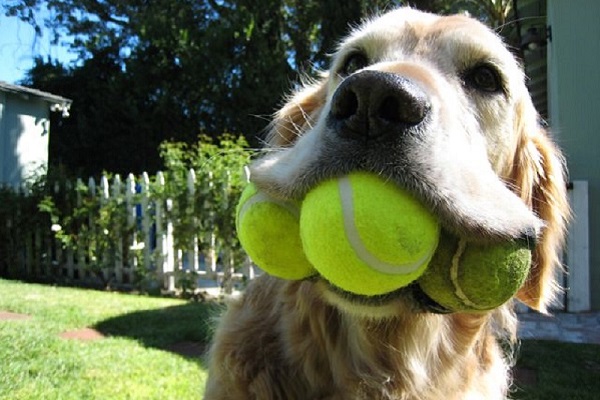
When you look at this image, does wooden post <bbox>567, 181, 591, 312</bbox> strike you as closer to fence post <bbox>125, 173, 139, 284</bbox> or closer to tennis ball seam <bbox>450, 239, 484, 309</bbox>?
tennis ball seam <bbox>450, 239, 484, 309</bbox>

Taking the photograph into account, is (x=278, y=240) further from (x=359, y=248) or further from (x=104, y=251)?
(x=104, y=251)

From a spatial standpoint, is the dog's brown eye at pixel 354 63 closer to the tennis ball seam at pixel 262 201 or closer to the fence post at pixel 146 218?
the tennis ball seam at pixel 262 201

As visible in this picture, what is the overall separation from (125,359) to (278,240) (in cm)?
332

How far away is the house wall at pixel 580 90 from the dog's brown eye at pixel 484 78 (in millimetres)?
A: 5930

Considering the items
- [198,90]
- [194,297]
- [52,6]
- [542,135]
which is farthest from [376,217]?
[52,6]

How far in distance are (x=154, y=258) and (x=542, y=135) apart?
730cm

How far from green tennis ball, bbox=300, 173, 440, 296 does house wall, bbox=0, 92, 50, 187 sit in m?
13.9

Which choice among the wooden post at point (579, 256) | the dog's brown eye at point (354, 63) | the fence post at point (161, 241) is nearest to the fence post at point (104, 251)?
the fence post at point (161, 241)

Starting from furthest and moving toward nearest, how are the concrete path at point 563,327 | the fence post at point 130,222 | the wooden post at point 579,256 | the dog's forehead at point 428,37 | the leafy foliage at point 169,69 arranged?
the leafy foliage at point 169,69 < the fence post at point 130,222 < the wooden post at point 579,256 < the concrete path at point 563,327 < the dog's forehead at point 428,37

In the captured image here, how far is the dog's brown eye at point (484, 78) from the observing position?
2273mm

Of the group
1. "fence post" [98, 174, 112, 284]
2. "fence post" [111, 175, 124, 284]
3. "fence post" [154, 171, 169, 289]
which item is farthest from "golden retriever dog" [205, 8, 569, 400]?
"fence post" [98, 174, 112, 284]

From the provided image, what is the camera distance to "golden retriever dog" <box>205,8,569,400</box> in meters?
1.59

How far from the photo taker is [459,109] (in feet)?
6.48

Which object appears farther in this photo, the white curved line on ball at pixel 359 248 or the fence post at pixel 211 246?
the fence post at pixel 211 246
